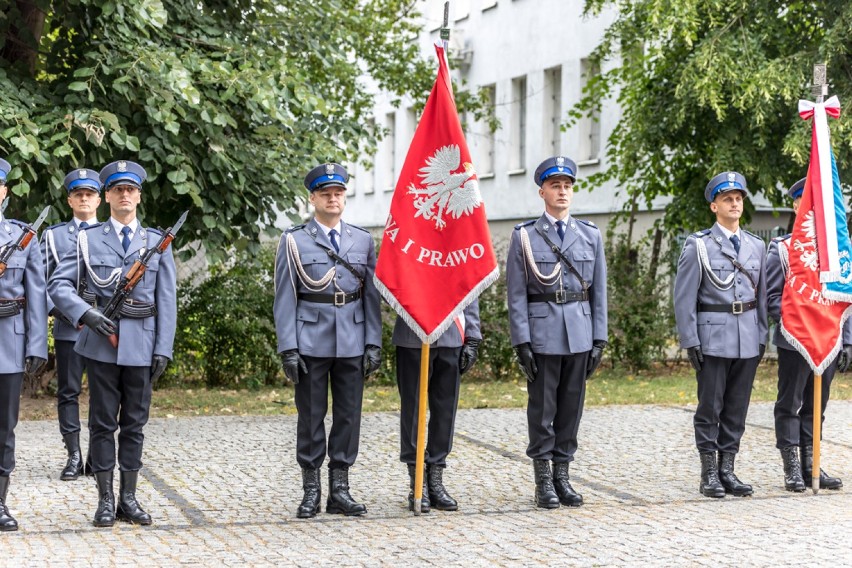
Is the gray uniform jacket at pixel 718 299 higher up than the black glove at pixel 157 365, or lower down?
higher up

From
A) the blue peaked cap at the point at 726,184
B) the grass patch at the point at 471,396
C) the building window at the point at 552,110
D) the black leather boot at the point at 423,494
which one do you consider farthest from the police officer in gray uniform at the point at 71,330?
the building window at the point at 552,110

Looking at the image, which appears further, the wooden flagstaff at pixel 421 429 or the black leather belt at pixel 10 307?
the wooden flagstaff at pixel 421 429

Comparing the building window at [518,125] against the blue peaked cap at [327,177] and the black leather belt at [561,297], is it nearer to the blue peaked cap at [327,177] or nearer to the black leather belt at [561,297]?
the black leather belt at [561,297]

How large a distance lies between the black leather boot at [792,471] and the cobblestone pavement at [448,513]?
97 mm

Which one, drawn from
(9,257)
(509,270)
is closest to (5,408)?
(9,257)

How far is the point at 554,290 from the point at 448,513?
5.08 ft

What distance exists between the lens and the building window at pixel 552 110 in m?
31.8

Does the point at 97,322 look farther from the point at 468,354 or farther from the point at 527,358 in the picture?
the point at 527,358

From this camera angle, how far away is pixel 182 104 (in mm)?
12586

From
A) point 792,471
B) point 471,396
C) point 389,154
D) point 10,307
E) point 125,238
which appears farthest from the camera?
point 389,154

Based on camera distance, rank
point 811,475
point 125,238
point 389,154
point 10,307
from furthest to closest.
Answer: point 389,154 < point 811,475 < point 125,238 < point 10,307

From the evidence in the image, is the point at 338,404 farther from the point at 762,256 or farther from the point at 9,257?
the point at 762,256

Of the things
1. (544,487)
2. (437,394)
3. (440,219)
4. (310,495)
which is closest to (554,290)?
A: (440,219)

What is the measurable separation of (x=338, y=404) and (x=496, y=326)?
29.5 feet
